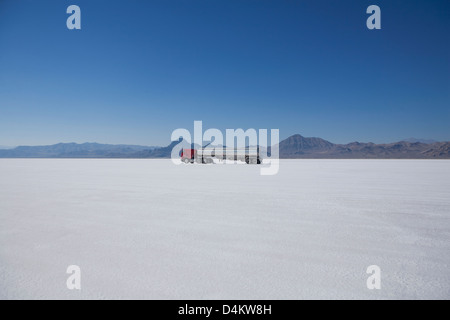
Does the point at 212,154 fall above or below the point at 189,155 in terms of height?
above

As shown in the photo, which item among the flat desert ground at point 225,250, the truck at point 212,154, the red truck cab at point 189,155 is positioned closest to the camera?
the flat desert ground at point 225,250

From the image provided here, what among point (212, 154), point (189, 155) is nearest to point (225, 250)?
point (212, 154)

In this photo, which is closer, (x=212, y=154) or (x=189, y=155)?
(x=212, y=154)

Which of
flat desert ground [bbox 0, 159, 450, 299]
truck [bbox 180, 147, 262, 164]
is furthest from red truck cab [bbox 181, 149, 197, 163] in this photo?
flat desert ground [bbox 0, 159, 450, 299]

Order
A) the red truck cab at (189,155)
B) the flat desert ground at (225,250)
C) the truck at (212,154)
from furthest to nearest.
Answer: the red truck cab at (189,155), the truck at (212,154), the flat desert ground at (225,250)

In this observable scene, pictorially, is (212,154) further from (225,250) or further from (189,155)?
(225,250)

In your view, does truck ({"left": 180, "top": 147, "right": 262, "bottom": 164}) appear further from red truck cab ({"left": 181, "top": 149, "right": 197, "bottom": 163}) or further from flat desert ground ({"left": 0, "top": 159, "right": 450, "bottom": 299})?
flat desert ground ({"left": 0, "top": 159, "right": 450, "bottom": 299})

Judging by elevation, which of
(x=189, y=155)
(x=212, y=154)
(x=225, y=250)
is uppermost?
(x=212, y=154)

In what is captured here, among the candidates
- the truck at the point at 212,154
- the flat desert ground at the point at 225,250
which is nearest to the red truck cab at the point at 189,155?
the truck at the point at 212,154

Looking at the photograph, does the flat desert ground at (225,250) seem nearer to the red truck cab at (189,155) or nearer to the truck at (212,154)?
the truck at (212,154)

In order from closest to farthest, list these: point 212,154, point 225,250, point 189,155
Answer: point 225,250, point 212,154, point 189,155

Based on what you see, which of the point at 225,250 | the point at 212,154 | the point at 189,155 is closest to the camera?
the point at 225,250
